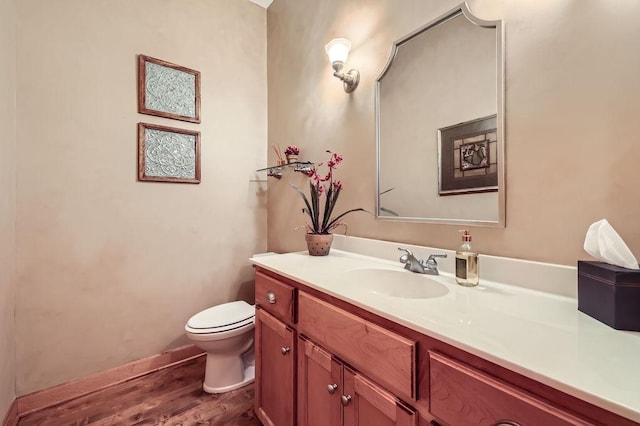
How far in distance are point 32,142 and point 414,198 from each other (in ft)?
7.08

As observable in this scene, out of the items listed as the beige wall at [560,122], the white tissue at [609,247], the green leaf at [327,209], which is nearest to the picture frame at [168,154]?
the green leaf at [327,209]

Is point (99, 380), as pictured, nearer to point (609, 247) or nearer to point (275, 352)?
point (275, 352)

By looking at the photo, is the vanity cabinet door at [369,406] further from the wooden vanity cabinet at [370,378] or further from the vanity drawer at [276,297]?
the vanity drawer at [276,297]

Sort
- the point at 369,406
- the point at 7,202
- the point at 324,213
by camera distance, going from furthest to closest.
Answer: the point at 324,213 → the point at 7,202 → the point at 369,406

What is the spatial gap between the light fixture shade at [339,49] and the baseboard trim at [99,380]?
227 centimetres

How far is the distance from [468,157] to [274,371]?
1286 millimetres

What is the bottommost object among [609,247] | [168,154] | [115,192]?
[609,247]

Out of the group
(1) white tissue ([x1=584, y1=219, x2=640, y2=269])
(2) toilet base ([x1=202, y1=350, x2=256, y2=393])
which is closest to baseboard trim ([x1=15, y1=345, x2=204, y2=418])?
(2) toilet base ([x1=202, y1=350, x2=256, y2=393])

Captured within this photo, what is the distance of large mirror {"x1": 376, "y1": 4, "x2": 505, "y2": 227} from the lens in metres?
1.03

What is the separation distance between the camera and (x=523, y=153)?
3.09ft

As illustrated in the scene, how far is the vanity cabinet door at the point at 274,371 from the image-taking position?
3.67 ft

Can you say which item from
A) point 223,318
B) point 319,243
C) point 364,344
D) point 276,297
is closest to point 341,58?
point 319,243

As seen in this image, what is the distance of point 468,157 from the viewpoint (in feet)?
3.64

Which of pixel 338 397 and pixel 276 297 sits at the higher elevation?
pixel 276 297
